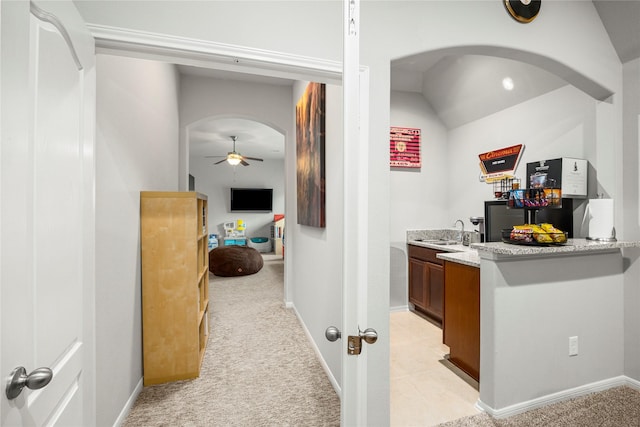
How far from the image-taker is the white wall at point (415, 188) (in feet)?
12.6

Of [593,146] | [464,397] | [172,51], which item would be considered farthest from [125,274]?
[593,146]

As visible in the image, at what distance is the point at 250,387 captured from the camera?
2.21 meters

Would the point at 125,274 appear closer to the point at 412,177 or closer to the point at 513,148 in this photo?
the point at 412,177

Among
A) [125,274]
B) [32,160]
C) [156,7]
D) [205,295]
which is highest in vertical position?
[156,7]

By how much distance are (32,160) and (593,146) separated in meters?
3.25

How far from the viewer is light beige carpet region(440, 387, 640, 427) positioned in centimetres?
176

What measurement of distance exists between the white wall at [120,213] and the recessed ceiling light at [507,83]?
325 centimetres

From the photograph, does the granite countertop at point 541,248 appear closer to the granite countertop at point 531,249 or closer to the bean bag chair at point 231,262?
the granite countertop at point 531,249

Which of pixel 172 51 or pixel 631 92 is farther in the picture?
pixel 631 92

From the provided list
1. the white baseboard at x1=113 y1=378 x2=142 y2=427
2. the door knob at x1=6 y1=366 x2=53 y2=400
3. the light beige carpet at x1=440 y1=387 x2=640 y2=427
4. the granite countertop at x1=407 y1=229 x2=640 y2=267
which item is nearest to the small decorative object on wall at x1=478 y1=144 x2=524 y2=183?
the granite countertop at x1=407 y1=229 x2=640 y2=267

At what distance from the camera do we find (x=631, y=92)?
2.05 metres

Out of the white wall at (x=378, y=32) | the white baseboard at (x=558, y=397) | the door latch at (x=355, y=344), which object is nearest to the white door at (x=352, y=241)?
the door latch at (x=355, y=344)

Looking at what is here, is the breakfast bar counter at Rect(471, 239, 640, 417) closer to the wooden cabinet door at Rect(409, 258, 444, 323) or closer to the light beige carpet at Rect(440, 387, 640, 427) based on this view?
the light beige carpet at Rect(440, 387, 640, 427)

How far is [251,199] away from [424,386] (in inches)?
310
